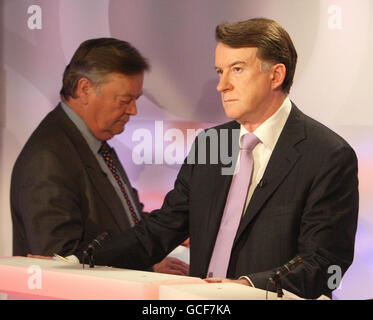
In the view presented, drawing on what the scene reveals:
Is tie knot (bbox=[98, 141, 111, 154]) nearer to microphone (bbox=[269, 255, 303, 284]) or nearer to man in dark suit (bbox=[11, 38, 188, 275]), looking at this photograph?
man in dark suit (bbox=[11, 38, 188, 275])

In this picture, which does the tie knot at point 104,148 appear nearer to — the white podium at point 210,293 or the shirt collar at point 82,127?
the shirt collar at point 82,127

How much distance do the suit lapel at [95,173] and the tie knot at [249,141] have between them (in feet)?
3.05

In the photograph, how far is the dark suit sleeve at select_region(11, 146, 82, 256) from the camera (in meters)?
3.33

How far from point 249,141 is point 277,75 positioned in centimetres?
32

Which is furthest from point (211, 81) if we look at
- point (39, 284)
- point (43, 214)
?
point (39, 284)

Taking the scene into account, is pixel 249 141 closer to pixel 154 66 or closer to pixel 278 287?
pixel 278 287

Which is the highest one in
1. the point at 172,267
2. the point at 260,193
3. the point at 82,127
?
the point at 82,127

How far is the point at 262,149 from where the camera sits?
296 cm

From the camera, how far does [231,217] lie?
2867 millimetres

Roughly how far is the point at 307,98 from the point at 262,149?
0.93 meters

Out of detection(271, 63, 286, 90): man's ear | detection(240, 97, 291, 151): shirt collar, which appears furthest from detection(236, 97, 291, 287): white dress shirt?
detection(271, 63, 286, 90): man's ear

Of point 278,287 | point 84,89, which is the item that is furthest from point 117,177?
point 278,287

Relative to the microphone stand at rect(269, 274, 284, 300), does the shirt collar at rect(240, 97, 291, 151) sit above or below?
above
